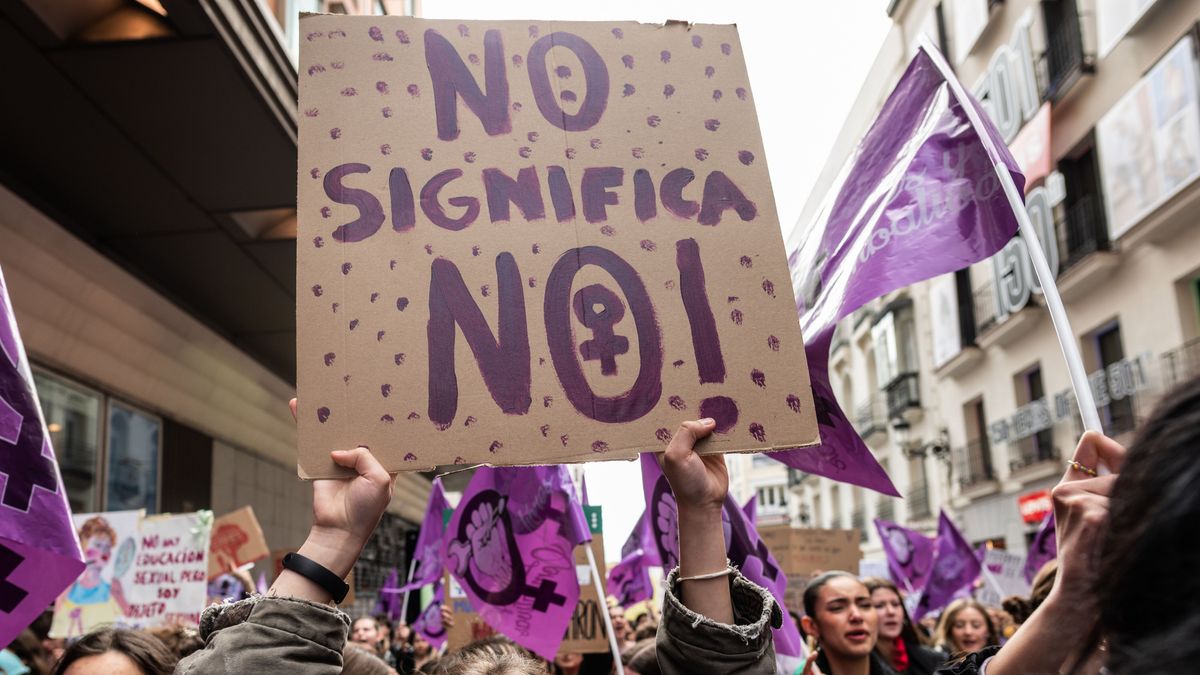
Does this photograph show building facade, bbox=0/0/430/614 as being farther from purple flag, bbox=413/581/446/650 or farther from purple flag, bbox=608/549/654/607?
purple flag, bbox=608/549/654/607

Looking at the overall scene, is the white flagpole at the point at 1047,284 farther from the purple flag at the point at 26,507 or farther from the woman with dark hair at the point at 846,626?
the woman with dark hair at the point at 846,626

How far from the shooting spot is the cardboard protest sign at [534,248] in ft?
6.70

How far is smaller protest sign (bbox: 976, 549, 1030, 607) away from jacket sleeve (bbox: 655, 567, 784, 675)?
839 centimetres

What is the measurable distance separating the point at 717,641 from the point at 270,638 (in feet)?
2.23

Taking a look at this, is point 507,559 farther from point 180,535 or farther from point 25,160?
point 25,160

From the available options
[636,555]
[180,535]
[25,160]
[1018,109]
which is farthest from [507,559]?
[1018,109]

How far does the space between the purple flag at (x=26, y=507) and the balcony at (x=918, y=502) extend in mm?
27466

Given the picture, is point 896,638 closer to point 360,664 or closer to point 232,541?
point 360,664

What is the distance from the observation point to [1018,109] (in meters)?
19.5

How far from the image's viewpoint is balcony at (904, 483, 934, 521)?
28719mm

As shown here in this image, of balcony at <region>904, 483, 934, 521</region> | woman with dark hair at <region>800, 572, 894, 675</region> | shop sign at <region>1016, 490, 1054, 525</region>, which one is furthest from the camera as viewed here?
balcony at <region>904, 483, 934, 521</region>

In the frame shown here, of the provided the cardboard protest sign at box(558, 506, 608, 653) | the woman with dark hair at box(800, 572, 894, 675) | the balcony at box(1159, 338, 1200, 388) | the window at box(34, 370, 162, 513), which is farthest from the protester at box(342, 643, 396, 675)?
the balcony at box(1159, 338, 1200, 388)

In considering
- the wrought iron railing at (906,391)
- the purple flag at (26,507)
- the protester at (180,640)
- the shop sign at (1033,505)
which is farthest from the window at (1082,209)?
the purple flag at (26,507)

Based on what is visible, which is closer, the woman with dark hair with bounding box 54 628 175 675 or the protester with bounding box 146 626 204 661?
the woman with dark hair with bounding box 54 628 175 675
